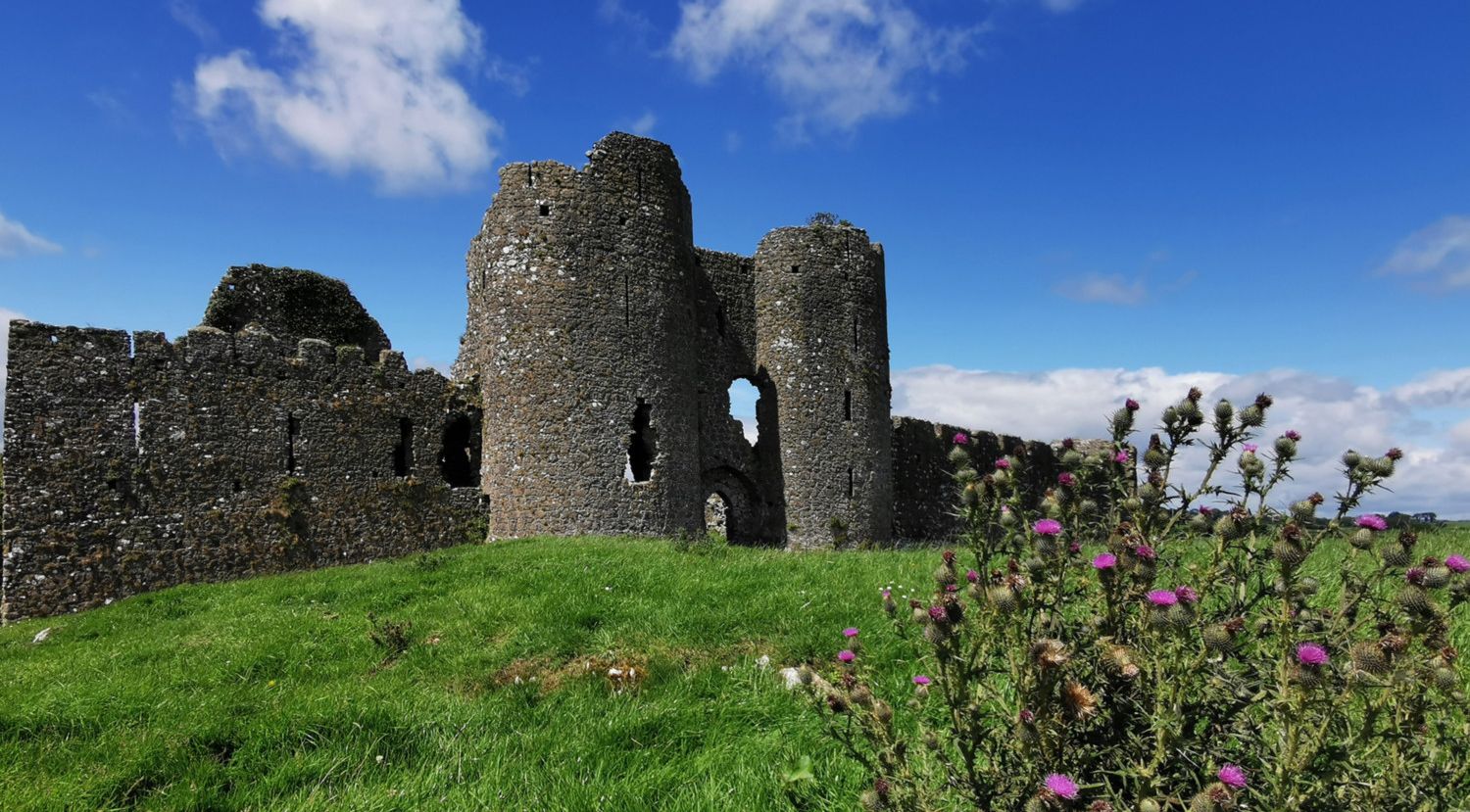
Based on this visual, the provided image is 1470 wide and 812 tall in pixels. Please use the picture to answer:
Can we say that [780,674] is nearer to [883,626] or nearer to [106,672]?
[883,626]

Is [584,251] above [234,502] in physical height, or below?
above

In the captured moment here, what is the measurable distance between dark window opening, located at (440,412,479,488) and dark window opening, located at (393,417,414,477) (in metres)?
0.69

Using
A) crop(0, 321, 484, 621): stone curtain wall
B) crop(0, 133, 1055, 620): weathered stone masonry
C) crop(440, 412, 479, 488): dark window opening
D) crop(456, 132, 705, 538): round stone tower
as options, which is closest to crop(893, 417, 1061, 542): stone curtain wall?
crop(0, 133, 1055, 620): weathered stone masonry

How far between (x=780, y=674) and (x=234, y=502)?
12.3 m

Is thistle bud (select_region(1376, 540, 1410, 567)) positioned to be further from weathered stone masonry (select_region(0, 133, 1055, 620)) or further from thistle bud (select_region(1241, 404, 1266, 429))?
weathered stone masonry (select_region(0, 133, 1055, 620))

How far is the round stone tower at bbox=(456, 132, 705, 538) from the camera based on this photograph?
15758mm

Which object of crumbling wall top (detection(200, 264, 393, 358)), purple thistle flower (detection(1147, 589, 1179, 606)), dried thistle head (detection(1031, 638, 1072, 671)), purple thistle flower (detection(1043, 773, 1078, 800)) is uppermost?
crumbling wall top (detection(200, 264, 393, 358))

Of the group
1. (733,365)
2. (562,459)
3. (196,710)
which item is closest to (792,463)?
(733,365)

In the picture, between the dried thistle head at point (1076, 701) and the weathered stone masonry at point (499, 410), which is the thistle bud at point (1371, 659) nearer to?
the dried thistle head at point (1076, 701)

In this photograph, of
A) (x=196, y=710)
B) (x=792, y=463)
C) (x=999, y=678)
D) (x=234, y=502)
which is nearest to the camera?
(x=999, y=678)

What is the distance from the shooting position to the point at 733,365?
20156mm

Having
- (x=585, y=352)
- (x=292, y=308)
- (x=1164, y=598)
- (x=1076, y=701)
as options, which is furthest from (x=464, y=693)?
(x=292, y=308)

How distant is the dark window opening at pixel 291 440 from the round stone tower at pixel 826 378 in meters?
10.3

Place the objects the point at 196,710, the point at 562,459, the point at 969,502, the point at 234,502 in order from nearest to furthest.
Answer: the point at 969,502, the point at 196,710, the point at 234,502, the point at 562,459
